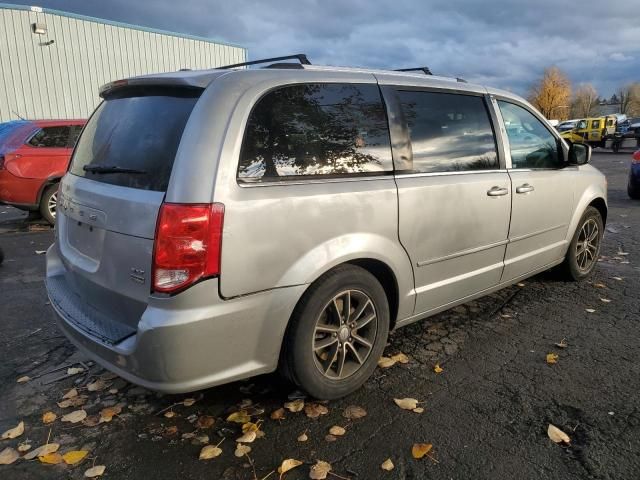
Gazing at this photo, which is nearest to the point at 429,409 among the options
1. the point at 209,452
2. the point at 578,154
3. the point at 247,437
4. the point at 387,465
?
the point at 387,465

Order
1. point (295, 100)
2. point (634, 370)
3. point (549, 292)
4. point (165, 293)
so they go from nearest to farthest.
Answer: point (165, 293) → point (295, 100) → point (634, 370) → point (549, 292)

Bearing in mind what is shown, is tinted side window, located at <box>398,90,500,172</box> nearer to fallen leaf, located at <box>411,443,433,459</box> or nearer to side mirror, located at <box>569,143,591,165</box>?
side mirror, located at <box>569,143,591,165</box>

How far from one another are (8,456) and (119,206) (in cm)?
132

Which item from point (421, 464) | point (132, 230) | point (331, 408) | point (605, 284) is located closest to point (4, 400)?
point (132, 230)

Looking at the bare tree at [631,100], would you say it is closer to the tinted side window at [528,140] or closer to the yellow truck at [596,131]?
the yellow truck at [596,131]

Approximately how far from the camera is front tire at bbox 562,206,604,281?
15.8 feet

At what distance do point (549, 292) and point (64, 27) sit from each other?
1966 cm

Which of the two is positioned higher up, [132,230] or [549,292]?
[132,230]

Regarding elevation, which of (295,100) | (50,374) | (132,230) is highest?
(295,100)

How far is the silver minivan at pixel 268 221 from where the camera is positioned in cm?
232

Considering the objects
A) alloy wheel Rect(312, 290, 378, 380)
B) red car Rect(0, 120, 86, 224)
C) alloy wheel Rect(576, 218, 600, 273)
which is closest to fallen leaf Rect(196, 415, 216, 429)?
alloy wheel Rect(312, 290, 378, 380)

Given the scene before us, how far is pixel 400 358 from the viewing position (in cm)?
346

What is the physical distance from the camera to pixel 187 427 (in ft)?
8.90

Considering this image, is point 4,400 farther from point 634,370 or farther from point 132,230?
point 634,370
